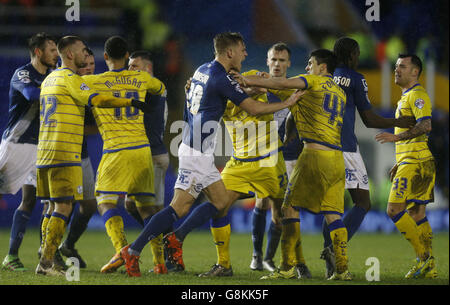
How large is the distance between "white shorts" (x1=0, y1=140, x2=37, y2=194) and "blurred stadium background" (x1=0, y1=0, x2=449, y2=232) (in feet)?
14.0

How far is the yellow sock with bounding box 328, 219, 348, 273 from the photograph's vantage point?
6.09 metres

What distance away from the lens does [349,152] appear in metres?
6.84

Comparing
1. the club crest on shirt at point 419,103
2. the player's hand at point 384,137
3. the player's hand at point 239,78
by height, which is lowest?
the player's hand at point 384,137

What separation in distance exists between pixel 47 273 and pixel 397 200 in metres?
3.34

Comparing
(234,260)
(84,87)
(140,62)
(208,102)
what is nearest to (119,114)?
(84,87)

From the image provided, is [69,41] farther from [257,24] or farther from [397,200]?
[257,24]

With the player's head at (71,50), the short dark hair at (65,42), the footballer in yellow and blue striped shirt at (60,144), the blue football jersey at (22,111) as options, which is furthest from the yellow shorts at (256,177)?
the blue football jersey at (22,111)

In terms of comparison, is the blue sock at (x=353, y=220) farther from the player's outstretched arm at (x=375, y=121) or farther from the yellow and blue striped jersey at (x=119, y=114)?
the yellow and blue striped jersey at (x=119, y=114)

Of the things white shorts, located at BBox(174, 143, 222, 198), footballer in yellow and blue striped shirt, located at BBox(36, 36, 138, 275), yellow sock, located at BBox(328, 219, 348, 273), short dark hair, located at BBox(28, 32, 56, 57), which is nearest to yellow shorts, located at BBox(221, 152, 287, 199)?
white shorts, located at BBox(174, 143, 222, 198)

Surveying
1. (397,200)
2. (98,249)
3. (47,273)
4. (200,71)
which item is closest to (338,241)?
(397,200)

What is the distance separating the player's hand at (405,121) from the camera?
267 inches

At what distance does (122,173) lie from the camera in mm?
6367

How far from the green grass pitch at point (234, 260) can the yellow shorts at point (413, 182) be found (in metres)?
0.77

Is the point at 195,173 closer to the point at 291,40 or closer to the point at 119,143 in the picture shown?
the point at 119,143
